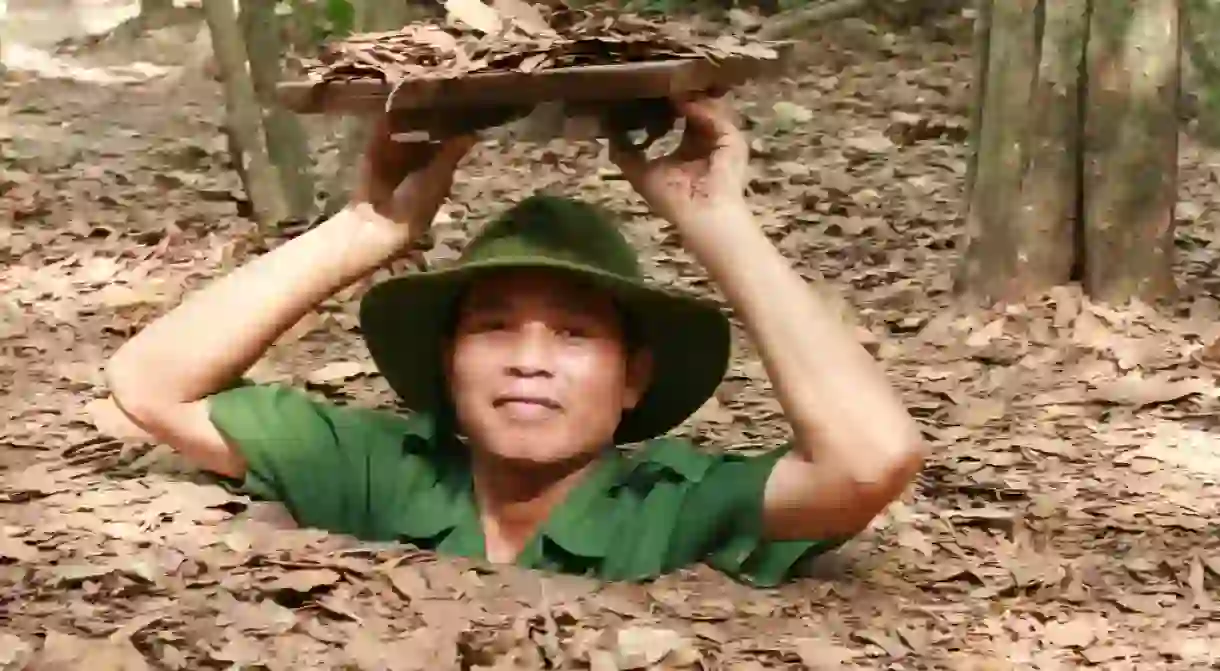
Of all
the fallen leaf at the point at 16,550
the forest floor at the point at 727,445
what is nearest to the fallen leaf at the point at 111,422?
the forest floor at the point at 727,445

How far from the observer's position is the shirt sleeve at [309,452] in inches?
94.1

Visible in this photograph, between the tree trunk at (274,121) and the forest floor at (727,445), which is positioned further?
the tree trunk at (274,121)

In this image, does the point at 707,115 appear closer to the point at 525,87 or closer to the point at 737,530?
the point at 525,87

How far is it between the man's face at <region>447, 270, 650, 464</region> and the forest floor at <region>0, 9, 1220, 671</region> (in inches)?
7.8

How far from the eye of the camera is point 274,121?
473cm

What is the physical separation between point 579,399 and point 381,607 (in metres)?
0.42

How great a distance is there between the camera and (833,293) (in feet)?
13.3

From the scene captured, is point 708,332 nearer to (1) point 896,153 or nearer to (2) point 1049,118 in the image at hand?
(2) point 1049,118

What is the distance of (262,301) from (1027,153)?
2.08m

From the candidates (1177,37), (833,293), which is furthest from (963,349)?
(1177,37)

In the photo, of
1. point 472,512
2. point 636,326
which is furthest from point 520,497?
point 636,326

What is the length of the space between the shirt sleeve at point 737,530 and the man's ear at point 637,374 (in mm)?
171

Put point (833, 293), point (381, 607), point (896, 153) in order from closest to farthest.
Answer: point (381, 607)
point (833, 293)
point (896, 153)

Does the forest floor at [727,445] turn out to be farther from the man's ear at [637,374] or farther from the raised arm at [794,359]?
the man's ear at [637,374]
